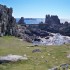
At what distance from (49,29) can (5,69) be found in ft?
514

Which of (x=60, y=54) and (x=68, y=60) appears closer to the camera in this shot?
(x=68, y=60)

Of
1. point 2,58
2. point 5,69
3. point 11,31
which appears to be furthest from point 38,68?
point 11,31

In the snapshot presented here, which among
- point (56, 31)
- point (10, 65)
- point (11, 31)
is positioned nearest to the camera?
point (10, 65)

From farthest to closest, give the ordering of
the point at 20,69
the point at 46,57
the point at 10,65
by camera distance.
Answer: the point at 46,57 → the point at 10,65 → the point at 20,69

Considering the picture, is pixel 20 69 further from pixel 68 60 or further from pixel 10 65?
pixel 68 60

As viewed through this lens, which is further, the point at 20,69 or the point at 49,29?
the point at 49,29

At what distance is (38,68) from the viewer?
2844cm

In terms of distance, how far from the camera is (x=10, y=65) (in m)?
30.0

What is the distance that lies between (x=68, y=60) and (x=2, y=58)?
356 inches

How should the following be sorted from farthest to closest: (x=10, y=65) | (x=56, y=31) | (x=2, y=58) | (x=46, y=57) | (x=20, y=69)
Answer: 1. (x=56, y=31)
2. (x=46, y=57)
3. (x=2, y=58)
4. (x=10, y=65)
5. (x=20, y=69)

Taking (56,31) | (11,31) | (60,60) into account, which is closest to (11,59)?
(60,60)

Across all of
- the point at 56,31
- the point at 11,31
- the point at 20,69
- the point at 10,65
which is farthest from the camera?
the point at 56,31

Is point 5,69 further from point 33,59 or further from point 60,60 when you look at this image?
point 60,60

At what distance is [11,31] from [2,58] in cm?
4824
